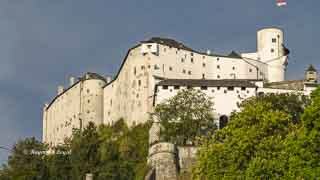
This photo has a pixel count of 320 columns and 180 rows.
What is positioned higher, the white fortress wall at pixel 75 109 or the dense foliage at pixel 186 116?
the white fortress wall at pixel 75 109

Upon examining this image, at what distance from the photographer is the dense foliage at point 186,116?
79.4 m

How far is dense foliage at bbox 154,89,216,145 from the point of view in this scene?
79.4 meters

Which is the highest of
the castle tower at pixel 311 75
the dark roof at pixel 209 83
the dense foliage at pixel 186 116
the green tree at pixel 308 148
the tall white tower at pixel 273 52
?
the tall white tower at pixel 273 52

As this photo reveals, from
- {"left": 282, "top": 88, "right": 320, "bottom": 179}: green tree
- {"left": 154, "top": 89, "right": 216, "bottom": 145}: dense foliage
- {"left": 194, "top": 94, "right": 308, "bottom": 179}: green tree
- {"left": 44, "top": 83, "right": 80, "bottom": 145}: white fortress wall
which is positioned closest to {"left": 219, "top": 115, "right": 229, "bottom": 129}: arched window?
{"left": 154, "top": 89, "right": 216, "bottom": 145}: dense foliage

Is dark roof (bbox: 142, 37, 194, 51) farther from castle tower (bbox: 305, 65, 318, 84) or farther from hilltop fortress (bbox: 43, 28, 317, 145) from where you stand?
castle tower (bbox: 305, 65, 318, 84)

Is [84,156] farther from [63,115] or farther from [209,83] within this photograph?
[63,115]

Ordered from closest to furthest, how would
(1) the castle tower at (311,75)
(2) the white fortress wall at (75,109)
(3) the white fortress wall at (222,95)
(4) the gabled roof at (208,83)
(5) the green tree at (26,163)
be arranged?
(5) the green tree at (26,163), (3) the white fortress wall at (222,95), (4) the gabled roof at (208,83), (1) the castle tower at (311,75), (2) the white fortress wall at (75,109)

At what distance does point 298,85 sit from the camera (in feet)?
330

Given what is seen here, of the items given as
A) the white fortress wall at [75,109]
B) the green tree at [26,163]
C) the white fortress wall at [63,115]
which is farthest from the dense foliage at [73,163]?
the white fortress wall at [63,115]

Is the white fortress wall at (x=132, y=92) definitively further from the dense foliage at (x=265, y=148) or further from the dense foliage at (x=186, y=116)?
the dense foliage at (x=265, y=148)

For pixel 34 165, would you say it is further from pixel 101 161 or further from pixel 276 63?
pixel 276 63

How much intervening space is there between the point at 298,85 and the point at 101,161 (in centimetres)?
3643

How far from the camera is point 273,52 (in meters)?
114

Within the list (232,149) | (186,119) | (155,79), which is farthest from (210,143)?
(155,79)
